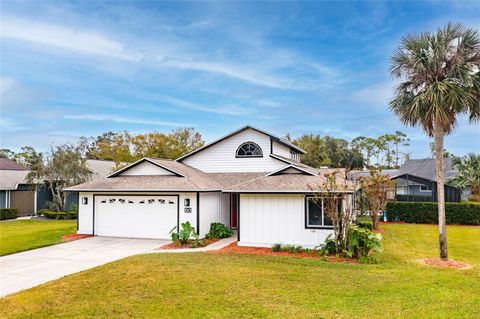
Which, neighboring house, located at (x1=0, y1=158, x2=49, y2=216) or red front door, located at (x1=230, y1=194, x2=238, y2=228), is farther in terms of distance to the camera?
neighboring house, located at (x1=0, y1=158, x2=49, y2=216)

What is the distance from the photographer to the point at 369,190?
19.2m

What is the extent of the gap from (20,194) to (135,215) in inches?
704

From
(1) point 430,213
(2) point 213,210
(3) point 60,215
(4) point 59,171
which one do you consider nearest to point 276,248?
(2) point 213,210

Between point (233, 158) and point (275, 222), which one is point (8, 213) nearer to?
point (233, 158)

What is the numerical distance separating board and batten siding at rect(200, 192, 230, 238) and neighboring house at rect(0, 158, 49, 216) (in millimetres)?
18499

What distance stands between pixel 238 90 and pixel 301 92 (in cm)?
493

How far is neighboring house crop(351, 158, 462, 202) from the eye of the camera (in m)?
27.1

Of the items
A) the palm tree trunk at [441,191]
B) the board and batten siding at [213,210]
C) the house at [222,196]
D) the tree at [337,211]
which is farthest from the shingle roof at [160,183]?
the palm tree trunk at [441,191]

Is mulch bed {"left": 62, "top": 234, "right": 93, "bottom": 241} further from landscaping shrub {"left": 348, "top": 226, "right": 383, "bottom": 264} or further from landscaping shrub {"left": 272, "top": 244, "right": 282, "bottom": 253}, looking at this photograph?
landscaping shrub {"left": 348, "top": 226, "right": 383, "bottom": 264}

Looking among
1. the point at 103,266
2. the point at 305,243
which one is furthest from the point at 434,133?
the point at 103,266

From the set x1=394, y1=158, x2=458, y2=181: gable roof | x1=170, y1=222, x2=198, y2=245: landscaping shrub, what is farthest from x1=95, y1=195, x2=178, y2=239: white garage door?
x1=394, y1=158, x2=458, y2=181: gable roof

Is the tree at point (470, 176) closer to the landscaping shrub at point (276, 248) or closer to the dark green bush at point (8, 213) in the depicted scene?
the landscaping shrub at point (276, 248)

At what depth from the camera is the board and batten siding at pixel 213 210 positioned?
15984mm

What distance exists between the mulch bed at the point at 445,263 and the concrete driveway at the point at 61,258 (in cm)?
983
